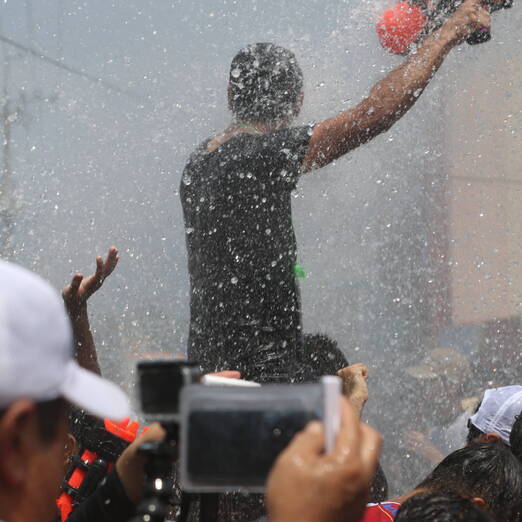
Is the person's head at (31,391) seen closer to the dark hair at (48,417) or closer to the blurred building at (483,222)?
the dark hair at (48,417)

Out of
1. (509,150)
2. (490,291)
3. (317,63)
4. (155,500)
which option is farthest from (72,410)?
(509,150)

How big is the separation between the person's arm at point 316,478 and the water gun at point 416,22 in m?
1.87

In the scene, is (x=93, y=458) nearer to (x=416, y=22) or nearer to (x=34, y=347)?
(x=34, y=347)

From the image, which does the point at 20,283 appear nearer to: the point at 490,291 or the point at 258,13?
the point at 258,13

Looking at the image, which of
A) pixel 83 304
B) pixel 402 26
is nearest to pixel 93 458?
pixel 83 304

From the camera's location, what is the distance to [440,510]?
1.38 m

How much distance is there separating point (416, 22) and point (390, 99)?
41 cm

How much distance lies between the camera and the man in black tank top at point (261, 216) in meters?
2.21

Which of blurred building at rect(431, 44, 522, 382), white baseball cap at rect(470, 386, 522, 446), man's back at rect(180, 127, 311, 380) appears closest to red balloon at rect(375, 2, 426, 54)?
man's back at rect(180, 127, 311, 380)

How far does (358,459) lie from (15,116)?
155 inches

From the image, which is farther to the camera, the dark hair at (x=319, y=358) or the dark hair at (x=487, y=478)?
the dark hair at (x=319, y=358)

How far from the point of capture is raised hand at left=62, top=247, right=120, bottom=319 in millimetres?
2068

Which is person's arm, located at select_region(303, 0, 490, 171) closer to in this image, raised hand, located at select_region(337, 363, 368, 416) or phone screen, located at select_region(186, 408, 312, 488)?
raised hand, located at select_region(337, 363, 368, 416)

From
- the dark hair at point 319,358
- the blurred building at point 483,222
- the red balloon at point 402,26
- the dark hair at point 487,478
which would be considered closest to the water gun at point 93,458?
the dark hair at point 319,358
